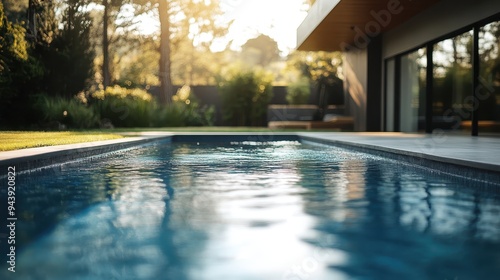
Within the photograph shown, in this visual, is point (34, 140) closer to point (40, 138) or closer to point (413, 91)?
point (40, 138)

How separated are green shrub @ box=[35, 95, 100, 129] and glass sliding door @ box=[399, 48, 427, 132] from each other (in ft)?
26.8

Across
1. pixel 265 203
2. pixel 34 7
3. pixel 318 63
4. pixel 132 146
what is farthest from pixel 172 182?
pixel 318 63

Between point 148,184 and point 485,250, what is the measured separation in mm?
3182

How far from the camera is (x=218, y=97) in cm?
2086

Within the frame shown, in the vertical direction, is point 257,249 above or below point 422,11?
below

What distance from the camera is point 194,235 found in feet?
10.1

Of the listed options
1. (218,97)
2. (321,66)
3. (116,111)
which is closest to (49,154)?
(116,111)

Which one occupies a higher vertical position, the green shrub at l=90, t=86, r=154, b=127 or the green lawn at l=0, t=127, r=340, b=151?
the green shrub at l=90, t=86, r=154, b=127

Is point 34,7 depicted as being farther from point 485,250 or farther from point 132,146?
point 485,250

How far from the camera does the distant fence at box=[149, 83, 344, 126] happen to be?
67.7 feet

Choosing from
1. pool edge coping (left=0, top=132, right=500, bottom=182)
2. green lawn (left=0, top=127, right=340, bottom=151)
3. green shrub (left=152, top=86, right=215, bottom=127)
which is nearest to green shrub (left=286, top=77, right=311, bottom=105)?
green shrub (left=152, top=86, right=215, bottom=127)

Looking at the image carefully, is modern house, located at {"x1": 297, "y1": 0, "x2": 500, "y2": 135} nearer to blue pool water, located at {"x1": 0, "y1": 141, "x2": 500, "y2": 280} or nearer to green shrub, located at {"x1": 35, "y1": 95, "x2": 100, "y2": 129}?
blue pool water, located at {"x1": 0, "y1": 141, "x2": 500, "y2": 280}

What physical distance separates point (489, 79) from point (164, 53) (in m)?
11.3

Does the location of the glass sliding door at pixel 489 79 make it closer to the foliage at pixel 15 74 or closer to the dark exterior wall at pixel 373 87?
the dark exterior wall at pixel 373 87
